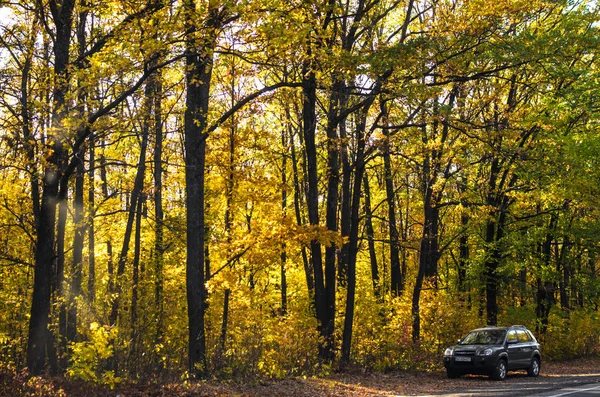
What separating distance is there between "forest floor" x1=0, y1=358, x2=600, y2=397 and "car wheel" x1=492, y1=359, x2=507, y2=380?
0.40 metres

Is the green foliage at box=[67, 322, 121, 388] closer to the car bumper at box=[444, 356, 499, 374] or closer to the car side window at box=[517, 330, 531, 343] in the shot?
the car bumper at box=[444, 356, 499, 374]

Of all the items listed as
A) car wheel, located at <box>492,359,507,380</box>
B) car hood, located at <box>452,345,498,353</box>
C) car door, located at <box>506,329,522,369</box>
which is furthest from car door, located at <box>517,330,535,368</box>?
car hood, located at <box>452,345,498,353</box>

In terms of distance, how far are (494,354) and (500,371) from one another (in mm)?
583

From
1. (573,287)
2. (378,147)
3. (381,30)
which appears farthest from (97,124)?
(573,287)

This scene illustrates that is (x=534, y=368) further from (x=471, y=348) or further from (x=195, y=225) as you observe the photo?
(x=195, y=225)

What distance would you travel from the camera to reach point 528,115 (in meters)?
25.1

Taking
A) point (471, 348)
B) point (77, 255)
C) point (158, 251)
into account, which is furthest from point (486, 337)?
point (77, 255)

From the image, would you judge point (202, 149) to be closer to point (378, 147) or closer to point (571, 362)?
→ point (378, 147)

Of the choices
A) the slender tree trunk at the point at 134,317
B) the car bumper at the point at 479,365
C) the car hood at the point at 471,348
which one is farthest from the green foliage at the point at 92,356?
the car hood at the point at 471,348

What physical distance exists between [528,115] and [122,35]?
19.8 m

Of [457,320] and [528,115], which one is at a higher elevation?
[528,115]

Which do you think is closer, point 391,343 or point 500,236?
point 391,343

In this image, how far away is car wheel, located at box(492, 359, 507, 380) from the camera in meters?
17.6

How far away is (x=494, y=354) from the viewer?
57.9 ft
